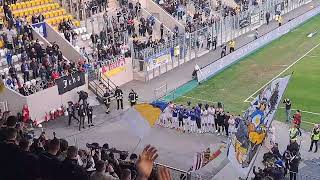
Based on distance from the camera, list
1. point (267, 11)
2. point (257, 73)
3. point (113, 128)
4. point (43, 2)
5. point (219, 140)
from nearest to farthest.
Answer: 1. point (219, 140)
2. point (113, 128)
3. point (257, 73)
4. point (43, 2)
5. point (267, 11)

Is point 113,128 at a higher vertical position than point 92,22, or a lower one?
lower

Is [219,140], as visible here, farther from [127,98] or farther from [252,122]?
[252,122]

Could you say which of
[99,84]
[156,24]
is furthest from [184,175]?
[156,24]

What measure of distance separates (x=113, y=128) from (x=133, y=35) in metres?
12.7

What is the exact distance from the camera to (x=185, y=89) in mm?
31078

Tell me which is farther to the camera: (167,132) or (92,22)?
(92,22)

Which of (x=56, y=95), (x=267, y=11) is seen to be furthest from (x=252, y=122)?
(x=267, y=11)

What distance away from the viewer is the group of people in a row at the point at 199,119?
23938 millimetres

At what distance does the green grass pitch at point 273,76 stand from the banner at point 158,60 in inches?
129

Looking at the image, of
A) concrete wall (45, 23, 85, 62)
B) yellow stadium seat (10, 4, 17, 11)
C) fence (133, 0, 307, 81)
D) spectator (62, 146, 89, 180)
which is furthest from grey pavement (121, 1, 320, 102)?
spectator (62, 146, 89, 180)

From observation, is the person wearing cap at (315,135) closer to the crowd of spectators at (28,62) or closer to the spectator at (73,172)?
the crowd of spectators at (28,62)

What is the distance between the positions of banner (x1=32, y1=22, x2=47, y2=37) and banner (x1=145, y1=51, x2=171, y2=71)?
6381 millimetres

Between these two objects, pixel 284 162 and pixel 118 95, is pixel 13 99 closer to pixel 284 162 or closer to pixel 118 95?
pixel 118 95

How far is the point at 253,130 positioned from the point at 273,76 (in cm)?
2101
